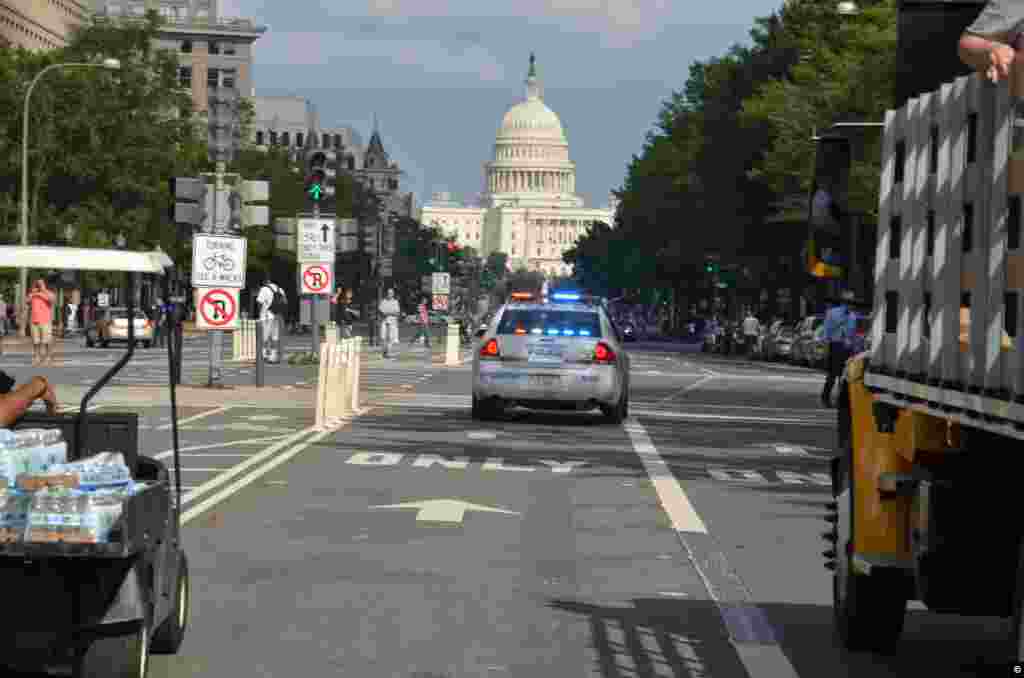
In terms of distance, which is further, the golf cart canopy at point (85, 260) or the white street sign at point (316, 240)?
the white street sign at point (316, 240)

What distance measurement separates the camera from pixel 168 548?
925 centimetres

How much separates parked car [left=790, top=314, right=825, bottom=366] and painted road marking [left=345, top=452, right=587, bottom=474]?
43.3 m

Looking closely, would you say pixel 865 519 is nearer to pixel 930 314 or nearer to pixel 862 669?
pixel 862 669

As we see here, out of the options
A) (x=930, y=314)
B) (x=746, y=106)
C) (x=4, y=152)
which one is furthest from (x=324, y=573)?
(x=4, y=152)

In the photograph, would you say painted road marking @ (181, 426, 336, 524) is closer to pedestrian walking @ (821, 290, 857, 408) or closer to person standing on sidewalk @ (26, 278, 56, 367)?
pedestrian walking @ (821, 290, 857, 408)

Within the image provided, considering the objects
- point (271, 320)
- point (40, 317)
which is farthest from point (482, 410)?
point (271, 320)

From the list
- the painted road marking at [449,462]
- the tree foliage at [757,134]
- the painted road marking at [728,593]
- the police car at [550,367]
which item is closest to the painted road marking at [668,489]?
the painted road marking at [728,593]

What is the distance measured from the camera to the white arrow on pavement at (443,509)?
615 inches

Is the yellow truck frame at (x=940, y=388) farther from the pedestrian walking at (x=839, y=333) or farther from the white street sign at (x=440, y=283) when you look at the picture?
the white street sign at (x=440, y=283)

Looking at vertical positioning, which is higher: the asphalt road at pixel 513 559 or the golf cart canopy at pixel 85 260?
the golf cart canopy at pixel 85 260

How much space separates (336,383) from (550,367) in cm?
236

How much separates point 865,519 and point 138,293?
290 centimetres

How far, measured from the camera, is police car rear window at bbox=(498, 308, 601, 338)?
29.0 m

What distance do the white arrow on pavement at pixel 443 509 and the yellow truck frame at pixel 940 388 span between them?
5530 millimetres
